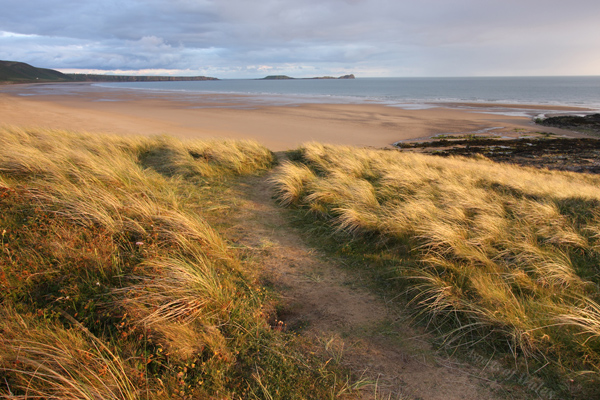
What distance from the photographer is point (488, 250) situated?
4402 mm

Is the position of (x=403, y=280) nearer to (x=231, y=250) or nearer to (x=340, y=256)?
(x=340, y=256)

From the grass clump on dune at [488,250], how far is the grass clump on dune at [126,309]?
163 cm

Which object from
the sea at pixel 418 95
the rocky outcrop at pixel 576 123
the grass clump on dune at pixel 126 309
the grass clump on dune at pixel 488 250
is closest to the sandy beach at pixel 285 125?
the rocky outcrop at pixel 576 123

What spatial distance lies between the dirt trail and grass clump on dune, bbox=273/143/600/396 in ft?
1.17

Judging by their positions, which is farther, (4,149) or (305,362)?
(4,149)

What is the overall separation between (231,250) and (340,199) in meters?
2.51

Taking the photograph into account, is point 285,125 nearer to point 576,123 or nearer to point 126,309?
point 126,309

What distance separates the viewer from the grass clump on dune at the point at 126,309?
2068 millimetres

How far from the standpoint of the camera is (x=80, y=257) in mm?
3066

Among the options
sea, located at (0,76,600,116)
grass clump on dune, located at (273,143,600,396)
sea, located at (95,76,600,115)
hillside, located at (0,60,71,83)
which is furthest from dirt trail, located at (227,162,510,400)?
hillside, located at (0,60,71,83)

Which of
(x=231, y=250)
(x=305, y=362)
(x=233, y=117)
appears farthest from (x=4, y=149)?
(x=233, y=117)

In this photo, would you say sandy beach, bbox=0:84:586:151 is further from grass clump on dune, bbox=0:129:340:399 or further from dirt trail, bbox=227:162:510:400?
grass clump on dune, bbox=0:129:340:399

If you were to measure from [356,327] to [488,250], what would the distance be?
2.46 meters

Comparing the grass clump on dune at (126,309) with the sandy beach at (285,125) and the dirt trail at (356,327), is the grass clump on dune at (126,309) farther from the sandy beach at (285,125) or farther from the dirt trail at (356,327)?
the sandy beach at (285,125)
